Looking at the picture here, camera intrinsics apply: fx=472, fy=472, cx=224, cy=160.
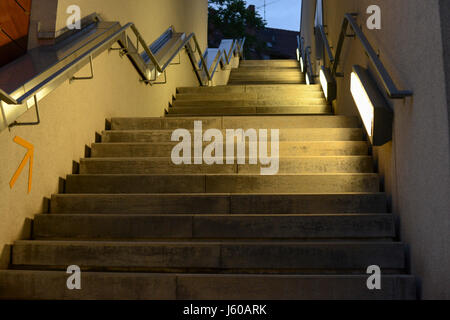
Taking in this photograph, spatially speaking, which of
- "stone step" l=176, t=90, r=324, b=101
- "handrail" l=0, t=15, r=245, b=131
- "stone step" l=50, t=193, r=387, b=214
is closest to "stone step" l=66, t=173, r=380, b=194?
"stone step" l=50, t=193, r=387, b=214

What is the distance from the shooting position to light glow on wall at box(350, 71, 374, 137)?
2980mm

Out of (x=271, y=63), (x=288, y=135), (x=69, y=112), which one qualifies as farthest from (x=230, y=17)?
(x=69, y=112)

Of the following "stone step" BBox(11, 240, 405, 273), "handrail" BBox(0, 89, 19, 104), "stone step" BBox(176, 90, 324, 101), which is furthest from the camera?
"stone step" BBox(176, 90, 324, 101)

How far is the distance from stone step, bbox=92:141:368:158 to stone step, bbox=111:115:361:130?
0.52m

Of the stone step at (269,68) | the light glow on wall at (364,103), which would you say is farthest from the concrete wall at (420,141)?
the stone step at (269,68)

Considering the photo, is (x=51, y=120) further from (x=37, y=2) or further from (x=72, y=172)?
(x=37, y=2)

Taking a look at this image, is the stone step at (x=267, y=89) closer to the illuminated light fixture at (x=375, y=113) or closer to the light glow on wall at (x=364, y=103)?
the light glow on wall at (x=364, y=103)

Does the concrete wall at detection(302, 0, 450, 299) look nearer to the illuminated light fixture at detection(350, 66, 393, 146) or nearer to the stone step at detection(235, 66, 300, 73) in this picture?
the illuminated light fixture at detection(350, 66, 393, 146)

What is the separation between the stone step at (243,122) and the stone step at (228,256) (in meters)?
1.82

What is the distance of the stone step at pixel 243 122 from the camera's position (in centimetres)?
427

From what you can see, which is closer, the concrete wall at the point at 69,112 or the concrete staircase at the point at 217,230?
the concrete staircase at the point at 217,230

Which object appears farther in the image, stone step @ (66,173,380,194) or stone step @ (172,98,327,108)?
stone step @ (172,98,327,108)

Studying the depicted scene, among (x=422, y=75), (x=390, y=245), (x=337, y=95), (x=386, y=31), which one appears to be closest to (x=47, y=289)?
(x=390, y=245)

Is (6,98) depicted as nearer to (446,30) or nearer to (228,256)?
(228,256)
